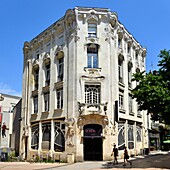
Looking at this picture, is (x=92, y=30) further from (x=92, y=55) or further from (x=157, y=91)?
(x=157, y=91)

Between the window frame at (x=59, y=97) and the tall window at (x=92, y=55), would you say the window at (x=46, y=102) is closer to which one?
the window frame at (x=59, y=97)

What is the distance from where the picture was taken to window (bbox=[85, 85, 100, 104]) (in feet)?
92.1

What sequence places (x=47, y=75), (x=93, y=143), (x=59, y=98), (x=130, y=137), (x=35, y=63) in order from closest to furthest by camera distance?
(x=93, y=143), (x=59, y=98), (x=130, y=137), (x=47, y=75), (x=35, y=63)

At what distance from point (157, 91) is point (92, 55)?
→ 10.6 meters

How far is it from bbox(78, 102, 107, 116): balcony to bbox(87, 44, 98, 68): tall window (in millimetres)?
4349

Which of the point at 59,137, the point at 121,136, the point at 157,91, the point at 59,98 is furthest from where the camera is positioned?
the point at 59,98

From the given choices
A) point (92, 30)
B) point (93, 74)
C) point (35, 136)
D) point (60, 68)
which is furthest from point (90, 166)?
point (92, 30)

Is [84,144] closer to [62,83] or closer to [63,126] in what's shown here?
[63,126]

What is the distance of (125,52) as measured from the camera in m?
33.7

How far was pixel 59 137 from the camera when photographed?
1144 inches

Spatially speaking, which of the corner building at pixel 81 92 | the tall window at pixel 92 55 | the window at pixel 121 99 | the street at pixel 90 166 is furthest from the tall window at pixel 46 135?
the window at pixel 121 99

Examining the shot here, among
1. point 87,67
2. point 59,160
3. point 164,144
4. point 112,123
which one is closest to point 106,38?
point 87,67

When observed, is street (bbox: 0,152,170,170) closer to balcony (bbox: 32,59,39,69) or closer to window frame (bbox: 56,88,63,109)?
window frame (bbox: 56,88,63,109)

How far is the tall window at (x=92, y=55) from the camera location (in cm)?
2916
